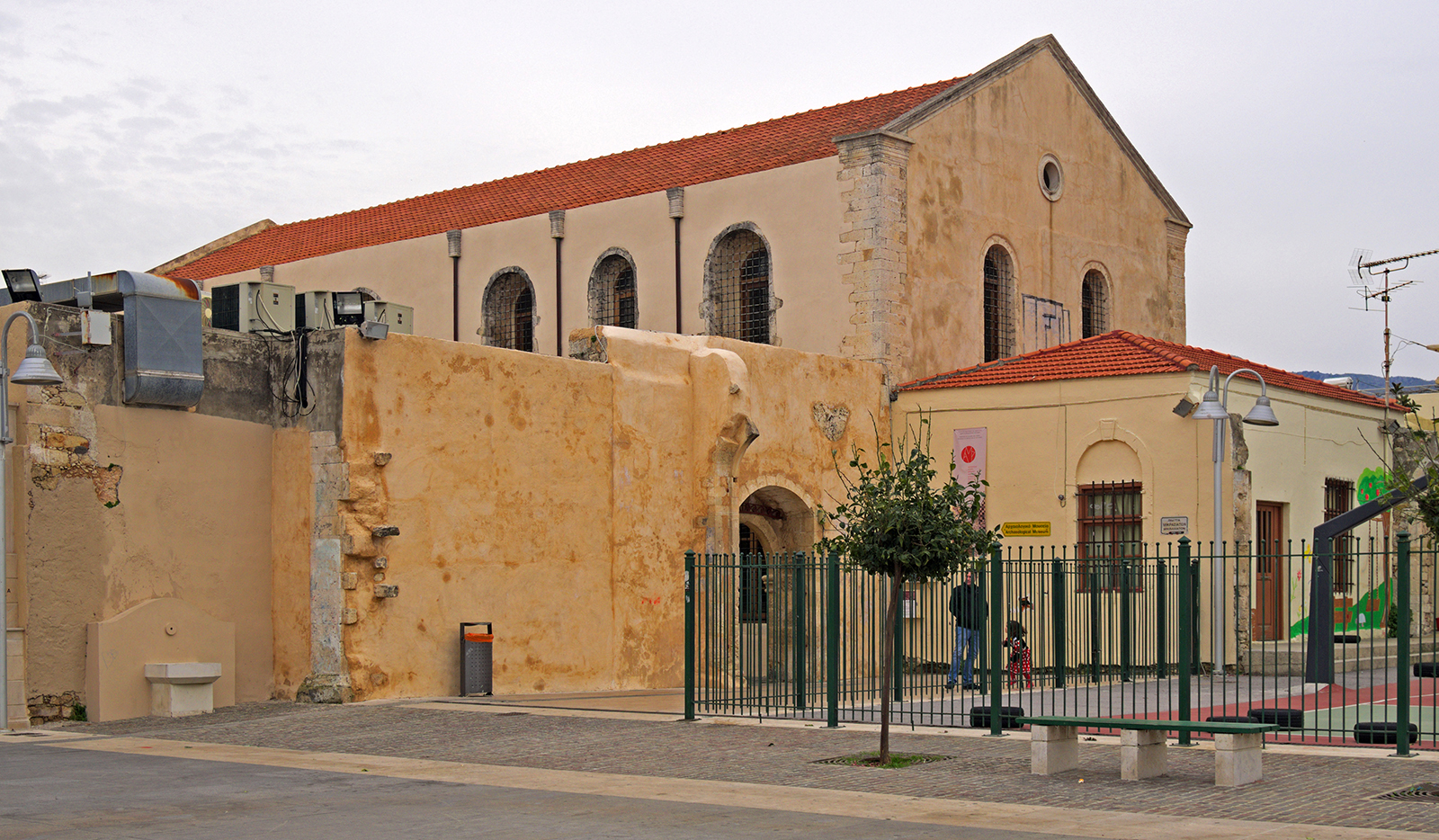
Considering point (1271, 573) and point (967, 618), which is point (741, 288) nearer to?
point (1271, 573)

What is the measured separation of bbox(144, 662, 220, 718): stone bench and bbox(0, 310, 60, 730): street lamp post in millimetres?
1514

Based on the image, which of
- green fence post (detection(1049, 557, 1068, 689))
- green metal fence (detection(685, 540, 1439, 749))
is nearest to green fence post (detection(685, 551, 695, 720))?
green metal fence (detection(685, 540, 1439, 749))

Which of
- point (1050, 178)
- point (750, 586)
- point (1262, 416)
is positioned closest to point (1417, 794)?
point (750, 586)

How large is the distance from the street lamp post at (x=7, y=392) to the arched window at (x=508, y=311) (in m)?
14.3

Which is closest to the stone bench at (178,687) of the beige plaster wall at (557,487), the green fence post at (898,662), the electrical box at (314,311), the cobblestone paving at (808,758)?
the cobblestone paving at (808,758)

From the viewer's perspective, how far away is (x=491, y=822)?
30.7 feet

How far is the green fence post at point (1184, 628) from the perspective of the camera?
12938 mm

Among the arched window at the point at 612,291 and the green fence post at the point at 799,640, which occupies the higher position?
the arched window at the point at 612,291

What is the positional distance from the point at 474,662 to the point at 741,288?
410 inches

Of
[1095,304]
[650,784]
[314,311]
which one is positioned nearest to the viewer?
[650,784]

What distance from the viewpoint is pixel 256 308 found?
62.4 ft

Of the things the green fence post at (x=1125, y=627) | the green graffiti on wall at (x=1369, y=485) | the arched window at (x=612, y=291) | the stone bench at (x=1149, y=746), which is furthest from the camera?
the arched window at (x=612, y=291)

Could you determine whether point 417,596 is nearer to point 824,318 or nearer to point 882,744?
point 882,744

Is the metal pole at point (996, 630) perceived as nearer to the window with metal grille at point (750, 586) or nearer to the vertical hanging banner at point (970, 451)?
the window with metal grille at point (750, 586)
